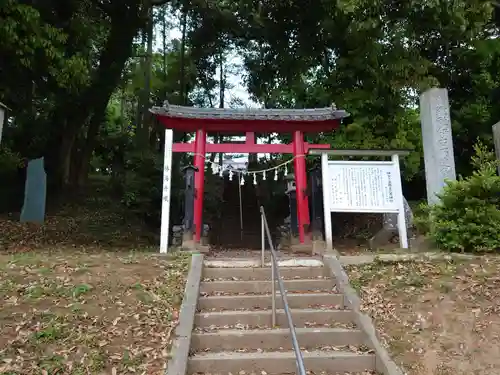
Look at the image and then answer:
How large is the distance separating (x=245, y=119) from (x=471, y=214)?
4943mm

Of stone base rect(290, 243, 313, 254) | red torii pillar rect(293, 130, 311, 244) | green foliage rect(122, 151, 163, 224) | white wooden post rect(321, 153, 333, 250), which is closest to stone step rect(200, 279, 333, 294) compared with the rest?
white wooden post rect(321, 153, 333, 250)

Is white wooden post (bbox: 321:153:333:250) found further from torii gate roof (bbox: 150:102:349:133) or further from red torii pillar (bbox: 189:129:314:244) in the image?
torii gate roof (bbox: 150:102:349:133)

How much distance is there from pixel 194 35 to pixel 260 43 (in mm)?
2797

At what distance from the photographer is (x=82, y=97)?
1354 cm

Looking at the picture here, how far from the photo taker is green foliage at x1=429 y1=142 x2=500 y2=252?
6.49m

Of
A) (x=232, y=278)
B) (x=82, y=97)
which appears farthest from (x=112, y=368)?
(x=82, y=97)

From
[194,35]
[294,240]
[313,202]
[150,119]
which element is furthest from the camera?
[150,119]

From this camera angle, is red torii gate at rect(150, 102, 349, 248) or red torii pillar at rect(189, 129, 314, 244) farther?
red torii gate at rect(150, 102, 349, 248)

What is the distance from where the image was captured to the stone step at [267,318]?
5125 mm

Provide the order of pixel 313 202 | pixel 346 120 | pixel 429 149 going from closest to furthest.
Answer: pixel 429 149 → pixel 313 202 → pixel 346 120

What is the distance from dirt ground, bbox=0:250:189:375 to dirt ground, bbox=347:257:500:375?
7.86 feet

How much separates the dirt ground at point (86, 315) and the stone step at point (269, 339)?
0.43 m

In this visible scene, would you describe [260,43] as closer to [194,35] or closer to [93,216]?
[194,35]

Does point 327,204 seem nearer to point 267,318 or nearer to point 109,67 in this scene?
point 267,318
